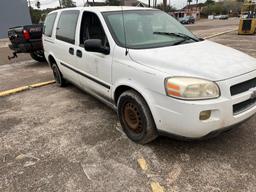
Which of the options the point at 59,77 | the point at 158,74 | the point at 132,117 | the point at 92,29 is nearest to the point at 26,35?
the point at 59,77

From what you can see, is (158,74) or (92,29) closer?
(158,74)

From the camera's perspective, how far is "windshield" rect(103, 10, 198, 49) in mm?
3029

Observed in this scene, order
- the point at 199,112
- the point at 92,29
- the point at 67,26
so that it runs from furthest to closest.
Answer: the point at 67,26 < the point at 92,29 < the point at 199,112

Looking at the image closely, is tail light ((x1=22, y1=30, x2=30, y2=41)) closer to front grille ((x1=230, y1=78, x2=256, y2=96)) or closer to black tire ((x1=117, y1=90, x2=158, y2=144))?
black tire ((x1=117, y1=90, x2=158, y2=144))

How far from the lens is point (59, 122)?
12.2 feet

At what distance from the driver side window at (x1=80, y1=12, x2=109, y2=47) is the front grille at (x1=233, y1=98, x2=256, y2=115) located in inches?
71.9

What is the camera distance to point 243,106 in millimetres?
2484

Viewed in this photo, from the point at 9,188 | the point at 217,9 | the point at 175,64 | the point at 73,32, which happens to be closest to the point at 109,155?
the point at 9,188

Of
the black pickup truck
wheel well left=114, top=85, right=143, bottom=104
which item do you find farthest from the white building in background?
wheel well left=114, top=85, right=143, bottom=104

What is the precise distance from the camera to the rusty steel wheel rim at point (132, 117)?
112 inches

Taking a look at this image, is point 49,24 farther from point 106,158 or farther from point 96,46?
point 106,158

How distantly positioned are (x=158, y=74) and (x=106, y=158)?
1.21 m

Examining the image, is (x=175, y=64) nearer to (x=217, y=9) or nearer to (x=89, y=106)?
(x=89, y=106)

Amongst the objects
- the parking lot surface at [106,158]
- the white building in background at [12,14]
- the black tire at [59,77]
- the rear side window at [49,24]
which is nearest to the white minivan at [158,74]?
the parking lot surface at [106,158]
